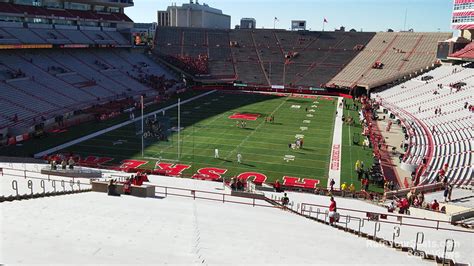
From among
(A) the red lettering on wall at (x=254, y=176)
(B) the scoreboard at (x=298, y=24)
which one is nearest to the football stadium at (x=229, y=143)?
(A) the red lettering on wall at (x=254, y=176)

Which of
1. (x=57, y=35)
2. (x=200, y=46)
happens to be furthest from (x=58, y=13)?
(x=200, y=46)

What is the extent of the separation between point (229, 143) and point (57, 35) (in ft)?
97.6

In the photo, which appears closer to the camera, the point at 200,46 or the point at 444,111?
the point at 444,111

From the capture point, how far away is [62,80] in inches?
1703

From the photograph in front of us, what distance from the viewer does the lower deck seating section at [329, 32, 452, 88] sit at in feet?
190

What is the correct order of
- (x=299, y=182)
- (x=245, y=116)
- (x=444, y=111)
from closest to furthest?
1. (x=299, y=182)
2. (x=444, y=111)
3. (x=245, y=116)

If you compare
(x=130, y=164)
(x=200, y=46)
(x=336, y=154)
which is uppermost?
(x=200, y=46)

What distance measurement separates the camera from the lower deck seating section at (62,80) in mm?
34719

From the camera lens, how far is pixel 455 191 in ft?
60.2

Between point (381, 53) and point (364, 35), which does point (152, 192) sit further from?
point (364, 35)

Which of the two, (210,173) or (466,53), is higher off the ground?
(466,53)

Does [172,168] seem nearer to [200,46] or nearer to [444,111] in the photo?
[444,111]

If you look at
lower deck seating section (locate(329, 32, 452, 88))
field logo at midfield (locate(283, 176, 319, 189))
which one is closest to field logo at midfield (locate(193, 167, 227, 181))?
field logo at midfield (locate(283, 176, 319, 189))

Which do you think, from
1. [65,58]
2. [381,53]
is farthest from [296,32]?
[65,58]
